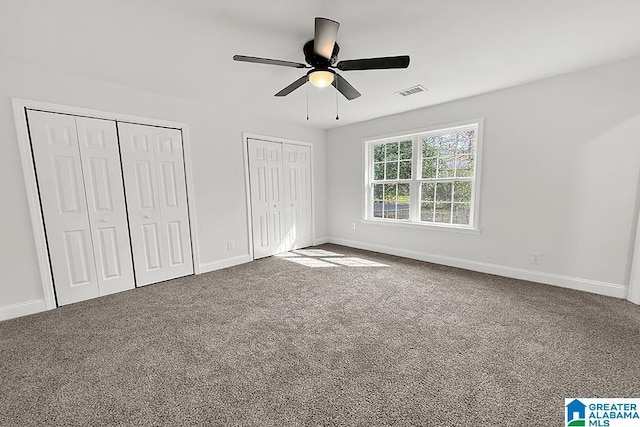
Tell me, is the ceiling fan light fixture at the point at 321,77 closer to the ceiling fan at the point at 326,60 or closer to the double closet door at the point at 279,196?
the ceiling fan at the point at 326,60

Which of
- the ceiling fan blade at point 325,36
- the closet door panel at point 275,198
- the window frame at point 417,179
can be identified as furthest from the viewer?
the closet door panel at point 275,198

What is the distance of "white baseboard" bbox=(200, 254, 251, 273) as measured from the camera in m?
3.78

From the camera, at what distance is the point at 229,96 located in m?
3.36

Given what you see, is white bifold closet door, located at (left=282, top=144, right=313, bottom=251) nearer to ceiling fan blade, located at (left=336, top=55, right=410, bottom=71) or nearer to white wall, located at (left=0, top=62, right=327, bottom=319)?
white wall, located at (left=0, top=62, right=327, bottom=319)

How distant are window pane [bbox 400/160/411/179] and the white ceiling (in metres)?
1.42

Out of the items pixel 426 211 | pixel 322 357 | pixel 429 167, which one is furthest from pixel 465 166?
pixel 322 357

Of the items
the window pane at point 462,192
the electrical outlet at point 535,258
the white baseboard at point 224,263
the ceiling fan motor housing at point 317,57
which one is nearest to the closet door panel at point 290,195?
the white baseboard at point 224,263

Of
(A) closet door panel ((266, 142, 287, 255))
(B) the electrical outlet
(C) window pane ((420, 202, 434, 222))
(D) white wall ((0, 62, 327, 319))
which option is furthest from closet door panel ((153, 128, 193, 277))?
(B) the electrical outlet

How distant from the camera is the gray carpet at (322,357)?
141 cm

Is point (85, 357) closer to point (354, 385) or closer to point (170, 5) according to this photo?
point (354, 385)

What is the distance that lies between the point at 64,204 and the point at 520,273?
211 inches

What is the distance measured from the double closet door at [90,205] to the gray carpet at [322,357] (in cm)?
30

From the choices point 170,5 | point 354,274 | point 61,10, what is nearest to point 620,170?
point 354,274

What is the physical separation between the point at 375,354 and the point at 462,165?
303 centimetres
